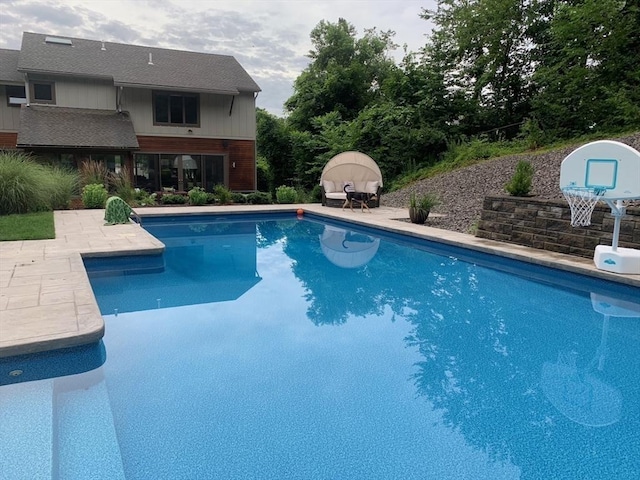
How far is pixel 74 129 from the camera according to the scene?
46.6ft

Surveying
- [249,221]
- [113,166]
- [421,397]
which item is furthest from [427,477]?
[113,166]

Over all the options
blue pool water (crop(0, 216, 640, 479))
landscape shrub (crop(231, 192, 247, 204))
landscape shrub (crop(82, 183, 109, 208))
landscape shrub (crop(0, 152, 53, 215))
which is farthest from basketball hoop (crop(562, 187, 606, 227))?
landscape shrub (crop(82, 183, 109, 208))

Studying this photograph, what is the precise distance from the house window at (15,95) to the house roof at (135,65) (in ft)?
4.05

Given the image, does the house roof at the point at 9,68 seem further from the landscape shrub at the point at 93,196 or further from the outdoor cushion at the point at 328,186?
the outdoor cushion at the point at 328,186

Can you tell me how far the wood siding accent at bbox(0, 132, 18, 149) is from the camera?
1498 cm

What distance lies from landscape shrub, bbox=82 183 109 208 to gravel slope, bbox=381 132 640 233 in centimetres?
808

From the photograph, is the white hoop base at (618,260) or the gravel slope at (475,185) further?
the gravel slope at (475,185)

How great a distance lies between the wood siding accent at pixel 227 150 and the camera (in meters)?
15.9

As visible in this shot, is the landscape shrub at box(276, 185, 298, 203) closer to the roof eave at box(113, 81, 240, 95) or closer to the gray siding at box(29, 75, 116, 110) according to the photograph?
the roof eave at box(113, 81, 240, 95)

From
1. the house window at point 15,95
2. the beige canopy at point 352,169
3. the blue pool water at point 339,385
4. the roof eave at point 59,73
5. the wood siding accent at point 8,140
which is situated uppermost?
the roof eave at point 59,73

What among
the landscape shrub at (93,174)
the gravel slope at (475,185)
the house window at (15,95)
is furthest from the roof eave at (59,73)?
the gravel slope at (475,185)

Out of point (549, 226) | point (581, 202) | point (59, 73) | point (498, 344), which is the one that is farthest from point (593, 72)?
point (59, 73)

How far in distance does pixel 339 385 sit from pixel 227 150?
15.0 m

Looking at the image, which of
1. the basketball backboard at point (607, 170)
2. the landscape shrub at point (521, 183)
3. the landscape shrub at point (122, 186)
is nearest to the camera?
the basketball backboard at point (607, 170)
